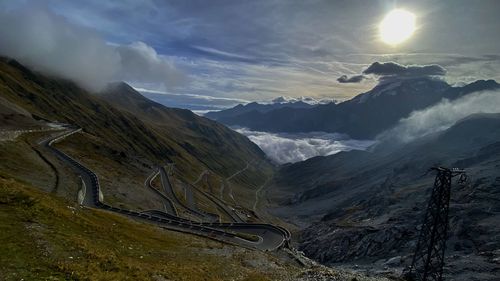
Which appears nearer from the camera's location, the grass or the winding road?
the grass

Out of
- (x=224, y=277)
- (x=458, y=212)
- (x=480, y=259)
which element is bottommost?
(x=224, y=277)

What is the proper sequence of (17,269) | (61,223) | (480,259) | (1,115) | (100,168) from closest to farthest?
(17,269) → (61,223) → (480,259) → (100,168) → (1,115)

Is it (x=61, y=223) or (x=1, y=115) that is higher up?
(x=1, y=115)

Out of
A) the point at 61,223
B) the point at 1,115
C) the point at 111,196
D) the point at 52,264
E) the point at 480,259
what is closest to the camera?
the point at 52,264

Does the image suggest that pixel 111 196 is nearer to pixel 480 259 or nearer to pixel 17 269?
pixel 17 269

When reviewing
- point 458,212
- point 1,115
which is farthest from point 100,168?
point 458,212

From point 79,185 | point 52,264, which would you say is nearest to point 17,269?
point 52,264

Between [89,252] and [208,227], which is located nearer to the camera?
[89,252]

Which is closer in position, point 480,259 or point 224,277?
point 224,277

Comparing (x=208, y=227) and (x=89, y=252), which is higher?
(x=89, y=252)

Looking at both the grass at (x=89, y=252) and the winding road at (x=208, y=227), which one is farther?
the winding road at (x=208, y=227)
